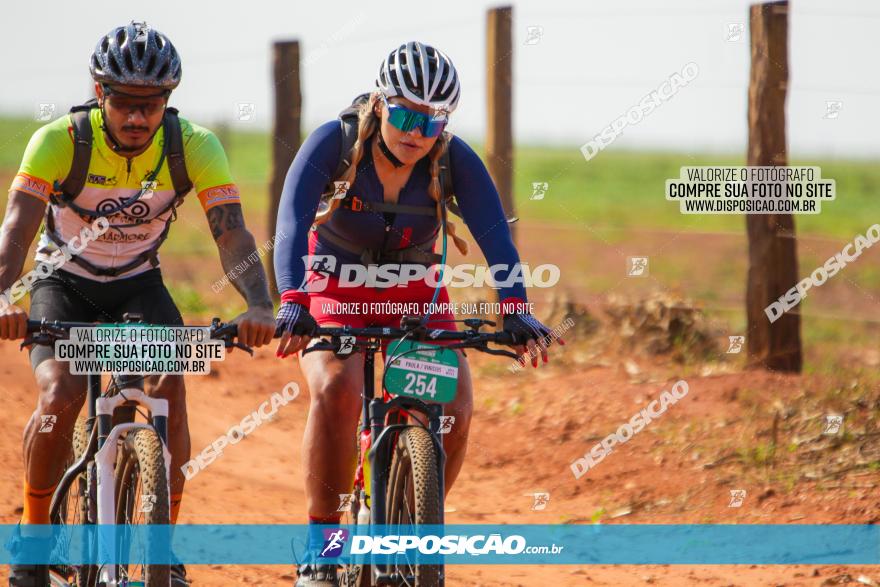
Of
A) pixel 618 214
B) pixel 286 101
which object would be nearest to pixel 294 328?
pixel 286 101

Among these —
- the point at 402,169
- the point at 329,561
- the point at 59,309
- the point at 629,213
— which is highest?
the point at 629,213

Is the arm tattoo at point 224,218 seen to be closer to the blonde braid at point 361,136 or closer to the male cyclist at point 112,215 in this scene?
the male cyclist at point 112,215

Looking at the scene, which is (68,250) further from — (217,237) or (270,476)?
(270,476)

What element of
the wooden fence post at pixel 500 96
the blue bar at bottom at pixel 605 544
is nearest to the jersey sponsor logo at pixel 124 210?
the blue bar at bottom at pixel 605 544

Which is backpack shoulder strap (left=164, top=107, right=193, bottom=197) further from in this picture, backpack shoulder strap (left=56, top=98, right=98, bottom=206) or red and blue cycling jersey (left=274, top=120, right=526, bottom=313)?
red and blue cycling jersey (left=274, top=120, right=526, bottom=313)

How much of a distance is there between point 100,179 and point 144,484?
5.01ft

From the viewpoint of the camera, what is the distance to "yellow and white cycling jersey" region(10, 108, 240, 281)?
5.58 m

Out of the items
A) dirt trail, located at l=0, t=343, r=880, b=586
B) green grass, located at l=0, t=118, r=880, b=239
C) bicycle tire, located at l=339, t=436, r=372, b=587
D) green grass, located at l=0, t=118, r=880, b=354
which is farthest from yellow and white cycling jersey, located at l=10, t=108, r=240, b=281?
green grass, located at l=0, t=118, r=880, b=239

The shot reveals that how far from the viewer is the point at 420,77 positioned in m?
5.49

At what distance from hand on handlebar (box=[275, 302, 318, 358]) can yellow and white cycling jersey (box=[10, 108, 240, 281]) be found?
33.2 inches

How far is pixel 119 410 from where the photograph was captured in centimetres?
534

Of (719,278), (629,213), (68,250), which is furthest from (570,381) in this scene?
(629,213)

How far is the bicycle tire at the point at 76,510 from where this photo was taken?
5300mm

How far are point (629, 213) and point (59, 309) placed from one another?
34.4 m
